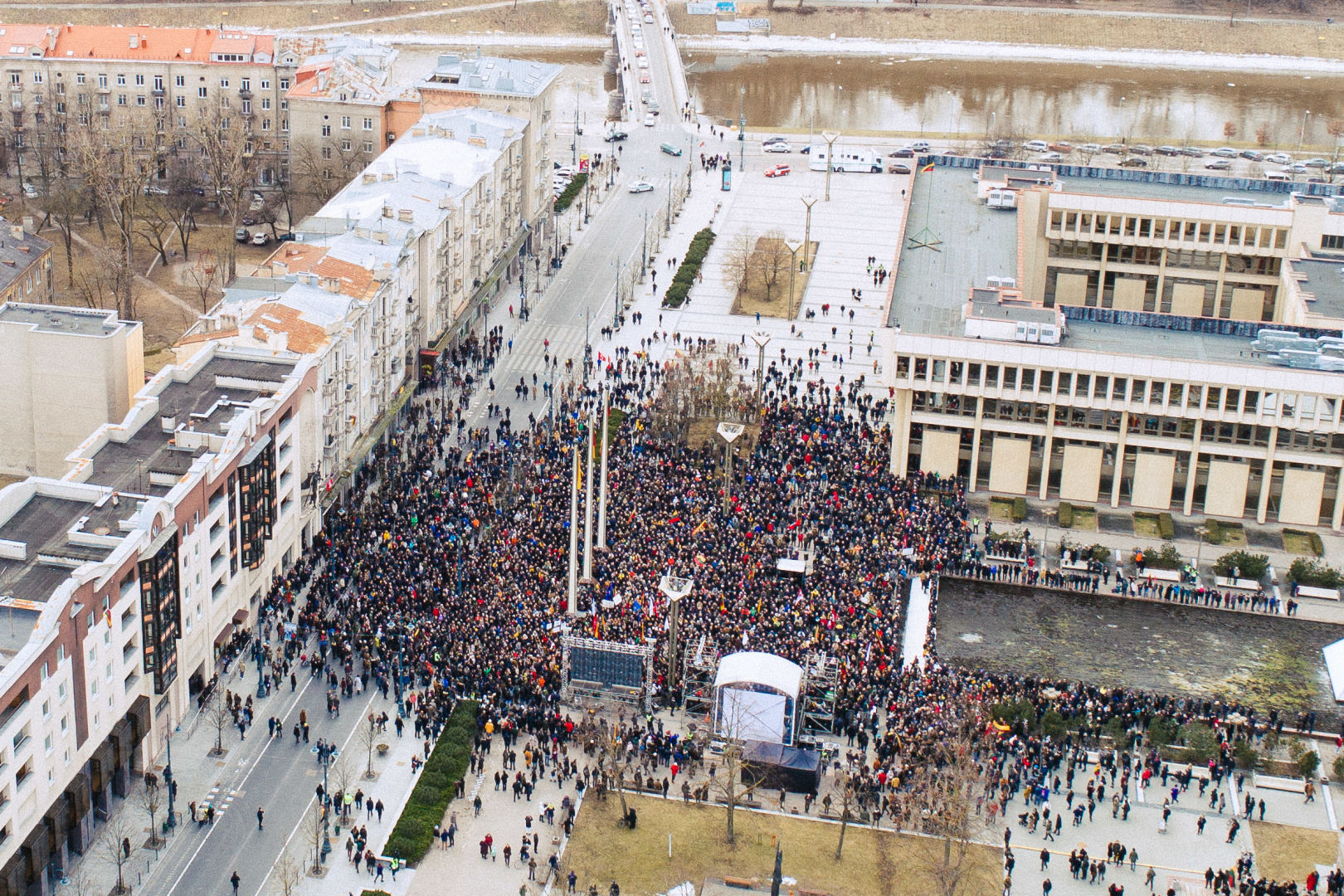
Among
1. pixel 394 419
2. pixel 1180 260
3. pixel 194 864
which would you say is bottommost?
pixel 194 864

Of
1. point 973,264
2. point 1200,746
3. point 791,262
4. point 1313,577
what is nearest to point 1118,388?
point 1313,577

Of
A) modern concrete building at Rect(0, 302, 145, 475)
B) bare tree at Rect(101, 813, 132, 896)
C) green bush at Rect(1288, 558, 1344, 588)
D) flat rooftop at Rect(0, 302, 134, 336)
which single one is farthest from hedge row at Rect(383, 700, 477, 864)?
green bush at Rect(1288, 558, 1344, 588)

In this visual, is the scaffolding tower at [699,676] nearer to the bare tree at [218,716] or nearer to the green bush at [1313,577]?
the bare tree at [218,716]

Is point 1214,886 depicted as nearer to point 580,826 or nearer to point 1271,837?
point 1271,837

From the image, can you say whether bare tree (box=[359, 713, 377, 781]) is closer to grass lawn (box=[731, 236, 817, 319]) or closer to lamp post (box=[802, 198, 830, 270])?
grass lawn (box=[731, 236, 817, 319])

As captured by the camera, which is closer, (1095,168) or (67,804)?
(67,804)

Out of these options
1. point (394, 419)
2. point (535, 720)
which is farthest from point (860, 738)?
point (394, 419)
